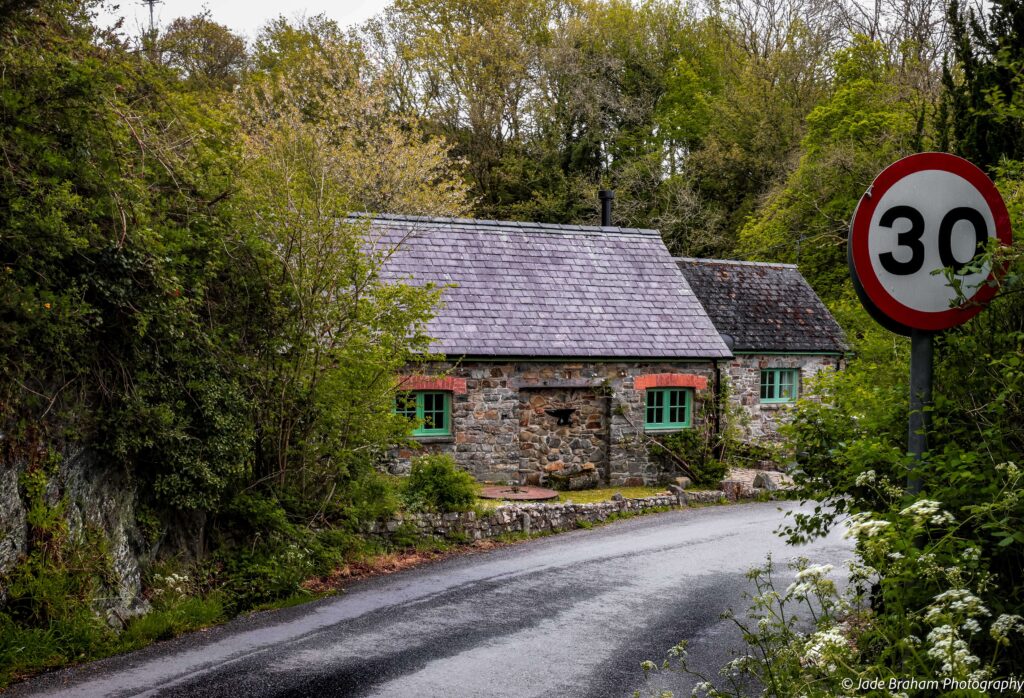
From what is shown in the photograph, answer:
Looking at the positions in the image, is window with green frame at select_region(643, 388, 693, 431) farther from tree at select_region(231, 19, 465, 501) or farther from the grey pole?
the grey pole

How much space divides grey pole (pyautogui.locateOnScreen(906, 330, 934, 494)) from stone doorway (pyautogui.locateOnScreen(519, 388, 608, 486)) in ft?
45.1

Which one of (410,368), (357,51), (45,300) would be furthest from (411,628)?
(357,51)

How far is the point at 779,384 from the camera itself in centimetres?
2138

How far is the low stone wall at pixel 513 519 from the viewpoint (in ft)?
40.1

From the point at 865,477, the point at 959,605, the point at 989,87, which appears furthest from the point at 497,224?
the point at 959,605

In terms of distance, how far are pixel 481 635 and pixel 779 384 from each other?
1499 cm

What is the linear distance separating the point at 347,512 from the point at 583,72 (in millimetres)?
28220

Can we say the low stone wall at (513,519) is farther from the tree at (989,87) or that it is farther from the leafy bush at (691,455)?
the tree at (989,87)

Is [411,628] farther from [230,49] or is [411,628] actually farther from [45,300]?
[230,49]

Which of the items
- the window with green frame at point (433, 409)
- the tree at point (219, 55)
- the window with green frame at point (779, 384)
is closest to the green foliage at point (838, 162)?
the window with green frame at point (779, 384)

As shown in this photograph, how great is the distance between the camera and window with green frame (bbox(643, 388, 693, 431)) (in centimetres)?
1834

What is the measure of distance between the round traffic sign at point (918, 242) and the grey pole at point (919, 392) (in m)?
0.07

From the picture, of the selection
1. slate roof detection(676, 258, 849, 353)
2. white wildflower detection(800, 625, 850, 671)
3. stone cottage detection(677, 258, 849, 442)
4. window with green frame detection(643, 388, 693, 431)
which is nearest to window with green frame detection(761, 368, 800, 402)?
stone cottage detection(677, 258, 849, 442)

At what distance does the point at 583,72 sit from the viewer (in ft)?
116
